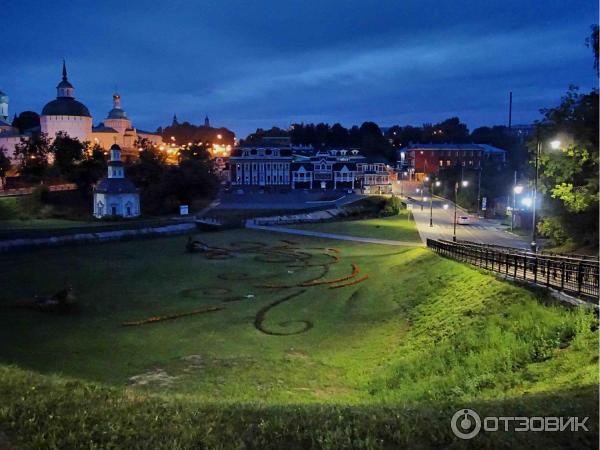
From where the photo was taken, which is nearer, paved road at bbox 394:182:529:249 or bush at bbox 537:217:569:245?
bush at bbox 537:217:569:245

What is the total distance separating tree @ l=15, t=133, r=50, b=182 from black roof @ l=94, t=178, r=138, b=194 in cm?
1598

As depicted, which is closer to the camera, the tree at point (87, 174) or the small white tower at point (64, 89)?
the tree at point (87, 174)

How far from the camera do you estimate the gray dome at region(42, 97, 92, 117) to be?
117 meters

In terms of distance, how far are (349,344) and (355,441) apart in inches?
527

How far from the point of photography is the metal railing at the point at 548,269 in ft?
53.4

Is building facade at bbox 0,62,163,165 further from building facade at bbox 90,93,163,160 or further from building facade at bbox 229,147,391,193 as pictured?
building facade at bbox 229,147,391,193

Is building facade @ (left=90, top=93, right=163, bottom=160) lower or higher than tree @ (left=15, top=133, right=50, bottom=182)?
higher

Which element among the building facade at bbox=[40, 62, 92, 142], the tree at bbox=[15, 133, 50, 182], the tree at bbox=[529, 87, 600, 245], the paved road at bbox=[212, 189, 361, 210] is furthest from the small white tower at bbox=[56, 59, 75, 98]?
the tree at bbox=[529, 87, 600, 245]

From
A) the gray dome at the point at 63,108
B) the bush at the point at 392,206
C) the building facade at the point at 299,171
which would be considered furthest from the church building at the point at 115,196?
the gray dome at the point at 63,108

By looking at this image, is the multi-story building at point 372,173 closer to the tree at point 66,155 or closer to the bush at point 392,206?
A: the bush at point 392,206

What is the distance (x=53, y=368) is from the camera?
1728cm

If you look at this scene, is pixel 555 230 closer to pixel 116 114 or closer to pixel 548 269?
pixel 548 269

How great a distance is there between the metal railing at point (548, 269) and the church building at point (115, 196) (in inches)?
2320

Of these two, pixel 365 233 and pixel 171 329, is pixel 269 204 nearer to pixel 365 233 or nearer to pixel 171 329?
pixel 365 233
